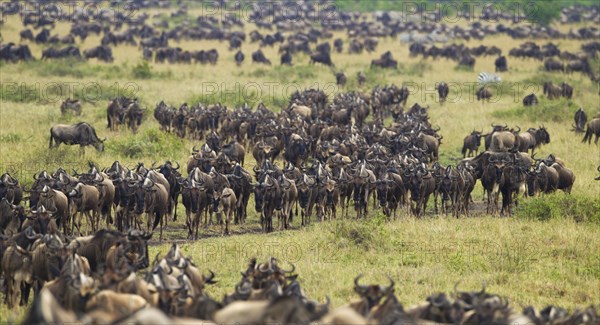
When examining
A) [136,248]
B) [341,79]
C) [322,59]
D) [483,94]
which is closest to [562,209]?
[136,248]

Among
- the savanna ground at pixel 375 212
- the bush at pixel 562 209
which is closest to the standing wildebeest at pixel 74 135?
the savanna ground at pixel 375 212

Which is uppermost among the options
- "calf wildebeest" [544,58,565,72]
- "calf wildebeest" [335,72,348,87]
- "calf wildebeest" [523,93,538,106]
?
"calf wildebeest" [335,72,348,87]

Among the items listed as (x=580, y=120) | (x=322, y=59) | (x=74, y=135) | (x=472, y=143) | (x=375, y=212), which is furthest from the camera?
(x=322, y=59)

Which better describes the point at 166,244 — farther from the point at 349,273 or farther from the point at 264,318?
the point at 264,318

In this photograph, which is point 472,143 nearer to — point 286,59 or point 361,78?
point 361,78

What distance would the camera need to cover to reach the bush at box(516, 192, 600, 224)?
17969 millimetres

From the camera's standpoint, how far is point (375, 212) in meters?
19.5

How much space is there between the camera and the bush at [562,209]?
18.0 metres

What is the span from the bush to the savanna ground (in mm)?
28

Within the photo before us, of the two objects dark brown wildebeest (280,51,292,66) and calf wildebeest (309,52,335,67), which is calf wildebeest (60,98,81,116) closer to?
dark brown wildebeest (280,51,292,66)

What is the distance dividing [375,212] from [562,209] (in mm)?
4491

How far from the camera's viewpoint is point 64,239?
12.3m

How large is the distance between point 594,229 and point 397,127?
32.4 ft

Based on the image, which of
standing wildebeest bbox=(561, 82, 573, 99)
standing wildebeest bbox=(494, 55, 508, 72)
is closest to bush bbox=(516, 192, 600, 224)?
standing wildebeest bbox=(561, 82, 573, 99)
